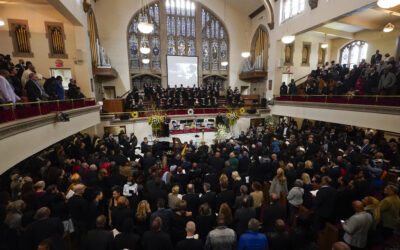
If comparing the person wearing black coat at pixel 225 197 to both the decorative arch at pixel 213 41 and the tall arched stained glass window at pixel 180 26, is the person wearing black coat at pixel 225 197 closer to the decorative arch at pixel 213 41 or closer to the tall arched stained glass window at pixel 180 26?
the tall arched stained glass window at pixel 180 26

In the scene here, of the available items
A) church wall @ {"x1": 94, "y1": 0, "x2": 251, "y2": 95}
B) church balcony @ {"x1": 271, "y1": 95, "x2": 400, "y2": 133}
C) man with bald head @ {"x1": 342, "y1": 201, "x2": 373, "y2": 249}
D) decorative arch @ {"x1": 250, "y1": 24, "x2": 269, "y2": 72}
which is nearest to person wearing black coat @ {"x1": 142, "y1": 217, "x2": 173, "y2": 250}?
man with bald head @ {"x1": 342, "y1": 201, "x2": 373, "y2": 249}

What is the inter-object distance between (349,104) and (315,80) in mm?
3387

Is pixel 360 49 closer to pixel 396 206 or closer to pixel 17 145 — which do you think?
pixel 396 206

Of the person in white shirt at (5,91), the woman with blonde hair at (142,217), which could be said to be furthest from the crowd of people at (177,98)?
the woman with blonde hair at (142,217)

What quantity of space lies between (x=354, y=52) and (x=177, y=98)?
15160 mm

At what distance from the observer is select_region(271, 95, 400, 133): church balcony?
7.14 m

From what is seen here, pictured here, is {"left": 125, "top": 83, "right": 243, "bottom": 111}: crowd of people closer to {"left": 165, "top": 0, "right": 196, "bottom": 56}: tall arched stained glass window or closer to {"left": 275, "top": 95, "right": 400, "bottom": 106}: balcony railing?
{"left": 275, "top": 95, "right": 400, "bottom": 106}: balcony railing

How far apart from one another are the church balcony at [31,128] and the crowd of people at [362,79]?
11.7 meters

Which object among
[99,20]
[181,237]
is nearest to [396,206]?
[181,237]

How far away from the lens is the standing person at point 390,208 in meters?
3.42

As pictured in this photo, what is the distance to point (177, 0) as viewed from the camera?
17422 millimetres

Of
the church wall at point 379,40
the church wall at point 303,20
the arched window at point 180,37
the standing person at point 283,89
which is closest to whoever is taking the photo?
the church wall at point 303,20

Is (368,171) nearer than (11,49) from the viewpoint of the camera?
Yes

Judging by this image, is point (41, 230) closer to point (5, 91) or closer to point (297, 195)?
point (5, 91)
